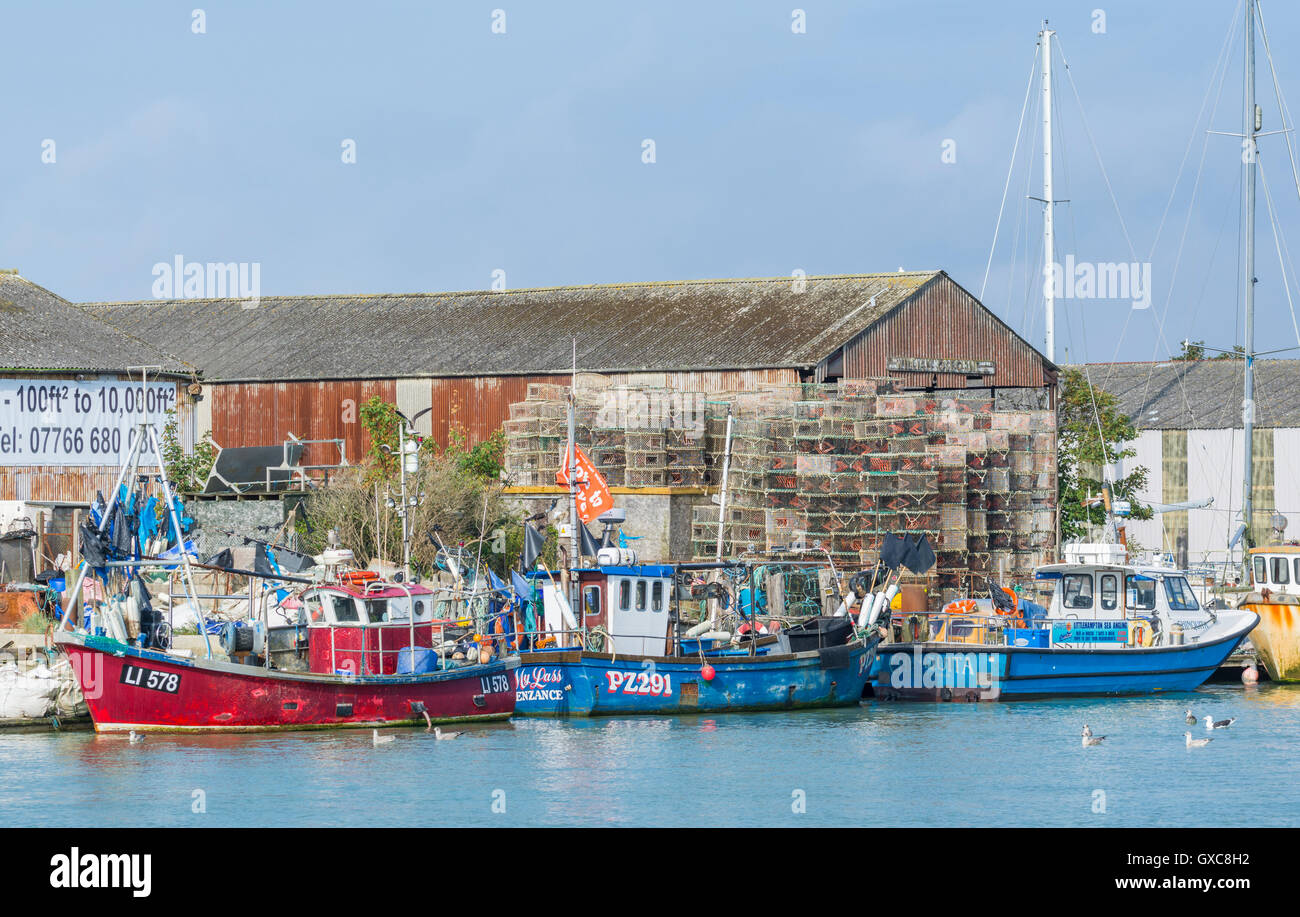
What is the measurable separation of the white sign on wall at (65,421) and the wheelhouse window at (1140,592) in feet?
72.2

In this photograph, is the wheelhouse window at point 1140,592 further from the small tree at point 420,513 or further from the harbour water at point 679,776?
the small tree at point 420,513

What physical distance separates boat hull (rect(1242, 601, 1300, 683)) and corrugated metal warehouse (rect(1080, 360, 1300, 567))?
2680cm

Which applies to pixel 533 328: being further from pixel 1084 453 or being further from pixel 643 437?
pixel 1084 453

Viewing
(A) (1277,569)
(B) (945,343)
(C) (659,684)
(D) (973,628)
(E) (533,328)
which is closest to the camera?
(C) (659,684)

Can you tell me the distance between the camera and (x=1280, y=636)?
36.8m

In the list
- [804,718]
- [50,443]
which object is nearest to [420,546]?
[50,443]

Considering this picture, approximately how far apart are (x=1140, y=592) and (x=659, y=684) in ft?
35.3

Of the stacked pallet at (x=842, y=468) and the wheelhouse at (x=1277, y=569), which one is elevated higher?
the stacked pallet at (x=842, y=468)

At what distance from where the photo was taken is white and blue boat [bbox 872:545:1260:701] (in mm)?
33469

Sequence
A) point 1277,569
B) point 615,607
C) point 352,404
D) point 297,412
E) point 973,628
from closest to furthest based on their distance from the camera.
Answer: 1. point 615,607
2. point 973,628
3. point 1277,569
4. point 352,404
5. point 297,412

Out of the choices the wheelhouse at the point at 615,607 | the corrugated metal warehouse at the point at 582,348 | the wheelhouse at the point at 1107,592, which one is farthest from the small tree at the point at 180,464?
the wheelhouse at the point at 1107,592

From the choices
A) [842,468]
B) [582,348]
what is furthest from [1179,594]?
[582,348]

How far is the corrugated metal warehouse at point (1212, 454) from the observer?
218 feet
